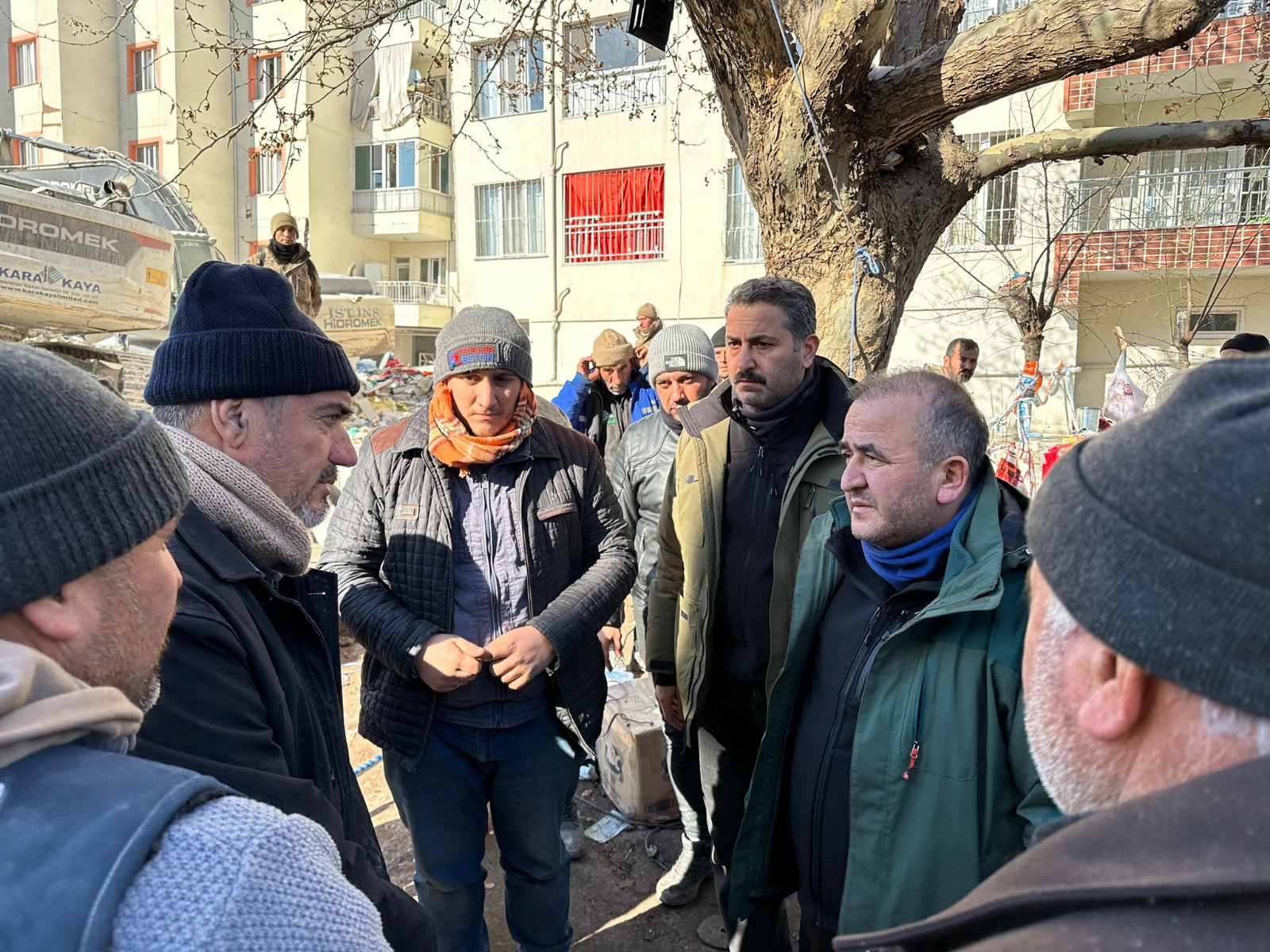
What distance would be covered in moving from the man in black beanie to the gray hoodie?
408 millimetres

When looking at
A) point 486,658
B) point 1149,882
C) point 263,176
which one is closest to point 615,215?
point 263,176

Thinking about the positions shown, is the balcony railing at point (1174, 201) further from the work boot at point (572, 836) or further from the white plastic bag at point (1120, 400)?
the work boot at point (572, 836)

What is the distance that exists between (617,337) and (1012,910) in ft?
16.9

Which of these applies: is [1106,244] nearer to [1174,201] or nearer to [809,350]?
[1174,201]

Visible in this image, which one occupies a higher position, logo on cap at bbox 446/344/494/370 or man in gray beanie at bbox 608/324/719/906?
logo on cap at bbox 446/344/494/370

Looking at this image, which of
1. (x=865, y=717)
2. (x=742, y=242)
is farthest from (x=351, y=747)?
(x=742, y=242)

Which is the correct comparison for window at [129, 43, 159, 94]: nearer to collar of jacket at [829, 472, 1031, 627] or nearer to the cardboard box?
the cardboard box

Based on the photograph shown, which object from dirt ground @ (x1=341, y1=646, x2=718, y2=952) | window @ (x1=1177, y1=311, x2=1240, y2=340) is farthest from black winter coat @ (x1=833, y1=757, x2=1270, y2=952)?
window @ (x1=1177, y1=311, x2=1240, y2=340)

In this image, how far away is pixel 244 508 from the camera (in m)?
1.57

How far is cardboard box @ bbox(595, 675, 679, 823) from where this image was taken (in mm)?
3775

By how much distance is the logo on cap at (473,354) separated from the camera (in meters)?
2.61

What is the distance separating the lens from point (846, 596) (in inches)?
83.9

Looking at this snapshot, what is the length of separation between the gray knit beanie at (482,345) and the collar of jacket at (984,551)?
1481 mm

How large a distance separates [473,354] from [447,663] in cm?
98
